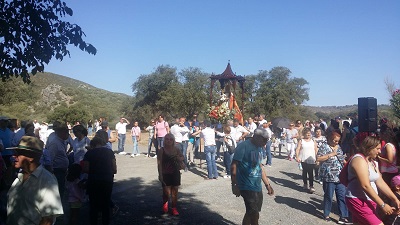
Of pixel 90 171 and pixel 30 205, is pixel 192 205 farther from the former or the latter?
pixel 30 205

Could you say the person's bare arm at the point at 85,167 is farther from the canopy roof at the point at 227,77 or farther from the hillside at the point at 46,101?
the canopy roof at the point at 227,77

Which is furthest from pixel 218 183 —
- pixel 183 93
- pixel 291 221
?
pixel 183 93

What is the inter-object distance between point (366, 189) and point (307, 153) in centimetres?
463

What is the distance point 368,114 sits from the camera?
828 cm

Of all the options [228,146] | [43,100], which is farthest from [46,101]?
[228,146]

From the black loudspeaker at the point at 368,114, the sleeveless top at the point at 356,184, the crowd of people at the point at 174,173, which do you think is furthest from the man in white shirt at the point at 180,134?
the sleeveless top at the point at 356,184

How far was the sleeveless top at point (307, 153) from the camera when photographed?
26.8 feet

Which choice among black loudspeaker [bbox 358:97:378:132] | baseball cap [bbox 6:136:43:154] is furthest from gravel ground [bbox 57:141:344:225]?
baseball cap [bbox 6:136:43:154]

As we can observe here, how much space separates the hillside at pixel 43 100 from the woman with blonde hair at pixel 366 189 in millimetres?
9175

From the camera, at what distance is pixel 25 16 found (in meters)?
5.54

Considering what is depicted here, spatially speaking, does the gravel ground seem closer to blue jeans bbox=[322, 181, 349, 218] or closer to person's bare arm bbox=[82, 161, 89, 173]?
blue jeans bbox=[322, 181, 349, 218]

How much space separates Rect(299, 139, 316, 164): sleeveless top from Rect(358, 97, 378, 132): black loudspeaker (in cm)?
142

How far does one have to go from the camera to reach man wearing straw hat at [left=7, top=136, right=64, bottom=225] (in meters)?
2.82

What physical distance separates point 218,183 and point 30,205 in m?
6.99
